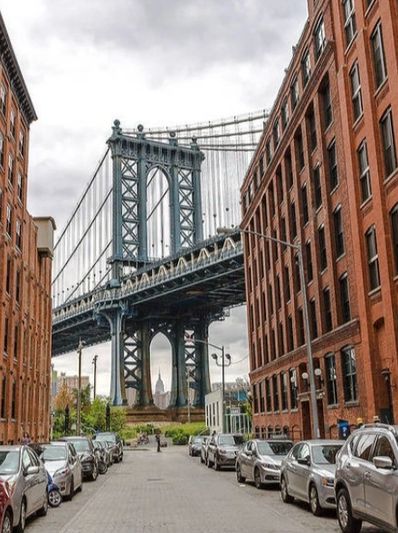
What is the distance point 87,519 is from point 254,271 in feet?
121

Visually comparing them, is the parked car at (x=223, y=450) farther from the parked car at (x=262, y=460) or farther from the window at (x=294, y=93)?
the window at (x=294, y=93)

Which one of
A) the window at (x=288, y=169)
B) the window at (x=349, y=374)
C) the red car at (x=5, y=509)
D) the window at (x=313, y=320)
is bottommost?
the red car at (x=5, y=509)

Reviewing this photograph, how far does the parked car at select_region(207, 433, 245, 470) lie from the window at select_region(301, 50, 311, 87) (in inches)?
695

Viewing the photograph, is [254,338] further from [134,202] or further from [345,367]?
[134,202]

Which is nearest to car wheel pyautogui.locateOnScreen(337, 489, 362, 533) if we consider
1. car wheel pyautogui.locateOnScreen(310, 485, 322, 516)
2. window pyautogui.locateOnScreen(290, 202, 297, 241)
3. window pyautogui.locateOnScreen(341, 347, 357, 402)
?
A: car wheel pyautogui.locateOnScreen(310, 485, 322, 516)

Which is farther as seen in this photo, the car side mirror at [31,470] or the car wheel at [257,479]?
the car wheel at [257,479]

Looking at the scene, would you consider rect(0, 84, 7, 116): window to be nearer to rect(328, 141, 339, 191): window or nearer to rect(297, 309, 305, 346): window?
rect(328, 141, 339, 191): window

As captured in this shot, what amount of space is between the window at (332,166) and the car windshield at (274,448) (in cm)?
1291

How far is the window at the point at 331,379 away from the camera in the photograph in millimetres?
30547

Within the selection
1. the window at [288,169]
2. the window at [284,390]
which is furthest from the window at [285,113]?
the window at [284,390]

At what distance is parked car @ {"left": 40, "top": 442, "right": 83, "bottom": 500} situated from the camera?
60.0 feet

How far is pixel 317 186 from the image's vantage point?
34.2m

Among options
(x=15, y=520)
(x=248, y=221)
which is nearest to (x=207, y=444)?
(x=248, y=221)

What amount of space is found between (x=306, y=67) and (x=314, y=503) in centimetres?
2660
